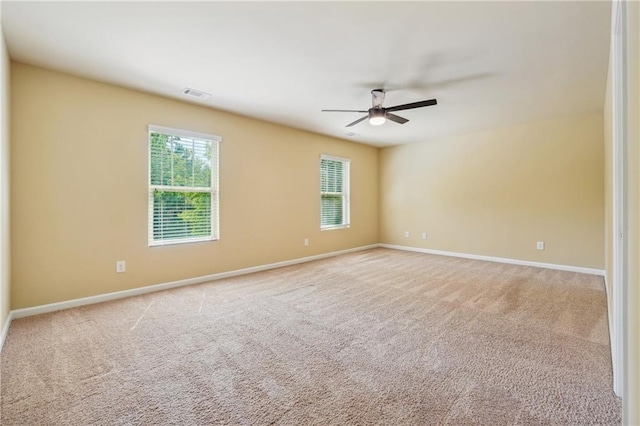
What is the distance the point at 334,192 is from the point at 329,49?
3853 millimetres

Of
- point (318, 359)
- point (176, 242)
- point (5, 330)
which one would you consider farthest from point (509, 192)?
point (5, 330)

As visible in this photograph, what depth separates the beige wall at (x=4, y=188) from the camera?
7.96 ft

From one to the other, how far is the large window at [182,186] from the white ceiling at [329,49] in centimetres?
59

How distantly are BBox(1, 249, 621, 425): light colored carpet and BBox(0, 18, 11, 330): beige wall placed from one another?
0.33 meters

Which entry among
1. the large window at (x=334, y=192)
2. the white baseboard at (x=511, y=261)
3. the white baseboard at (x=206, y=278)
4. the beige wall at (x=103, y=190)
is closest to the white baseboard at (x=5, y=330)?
the white baseboard at (x=206, y=278)

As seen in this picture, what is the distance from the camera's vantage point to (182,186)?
4.03m

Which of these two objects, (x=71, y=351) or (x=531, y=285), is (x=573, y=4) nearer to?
(x=531, y=285)

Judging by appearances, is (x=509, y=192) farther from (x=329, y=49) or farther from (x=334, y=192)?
(x=329, y=49)

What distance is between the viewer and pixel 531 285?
3.99 meters

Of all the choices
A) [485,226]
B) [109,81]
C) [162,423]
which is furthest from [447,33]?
[485,226]

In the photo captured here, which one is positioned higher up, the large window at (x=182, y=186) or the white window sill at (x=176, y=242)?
the large window at (x=182, y=186)

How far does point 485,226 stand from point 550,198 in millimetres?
1112

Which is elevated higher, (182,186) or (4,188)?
(182,186)

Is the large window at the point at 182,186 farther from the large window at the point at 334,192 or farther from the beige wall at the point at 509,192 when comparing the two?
the beige wall at the point at 509,192
